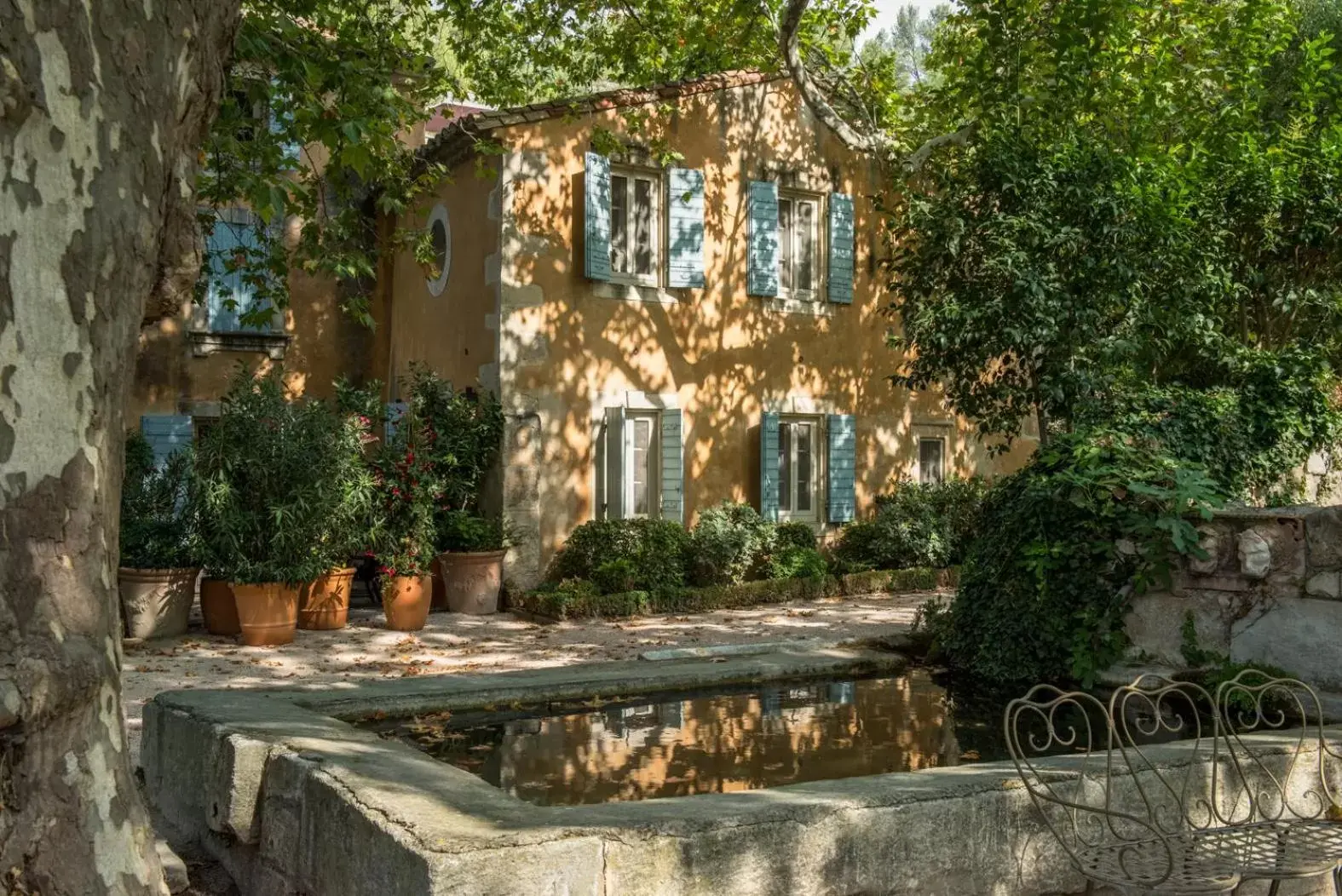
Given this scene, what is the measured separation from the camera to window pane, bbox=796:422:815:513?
48.8 feet

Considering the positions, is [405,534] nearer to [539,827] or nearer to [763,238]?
[763,238]

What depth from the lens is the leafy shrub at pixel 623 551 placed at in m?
12.7

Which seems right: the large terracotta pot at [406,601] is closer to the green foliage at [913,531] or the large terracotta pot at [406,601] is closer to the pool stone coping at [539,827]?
the green foliage at [913,531]

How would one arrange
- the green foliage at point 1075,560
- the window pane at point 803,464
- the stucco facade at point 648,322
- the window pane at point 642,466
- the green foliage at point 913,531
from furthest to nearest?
1. the window pane at point 803,464
2. the green foliage at point 913,531
3. the window pane at point 642,466
4. the stucco facade at point 648,322
5. the green foliage at point 1075,560

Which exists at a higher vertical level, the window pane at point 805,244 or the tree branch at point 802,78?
the tree branch at point 802,78

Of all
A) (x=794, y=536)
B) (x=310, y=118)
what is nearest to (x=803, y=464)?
(x=794, y=536)

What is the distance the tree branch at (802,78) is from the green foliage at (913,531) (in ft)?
13.8

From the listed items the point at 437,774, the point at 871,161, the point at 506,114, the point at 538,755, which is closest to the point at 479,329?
the point at 506,114

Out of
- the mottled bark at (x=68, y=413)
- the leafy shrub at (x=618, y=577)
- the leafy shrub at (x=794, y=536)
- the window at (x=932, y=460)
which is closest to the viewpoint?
the mottled bark at (x=68, y=413)

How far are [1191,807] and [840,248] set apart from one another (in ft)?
38.3

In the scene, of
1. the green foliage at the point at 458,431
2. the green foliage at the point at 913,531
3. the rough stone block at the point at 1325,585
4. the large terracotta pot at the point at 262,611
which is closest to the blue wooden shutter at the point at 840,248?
the green foliage at the point at 913,531

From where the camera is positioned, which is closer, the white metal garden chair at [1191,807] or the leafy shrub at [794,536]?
the white metal garden chair at [1191,807]

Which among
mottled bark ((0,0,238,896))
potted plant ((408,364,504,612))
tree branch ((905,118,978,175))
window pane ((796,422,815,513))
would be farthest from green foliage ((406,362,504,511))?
mottled bark ((0,0,238,896))

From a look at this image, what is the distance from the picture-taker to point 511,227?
41.8 ft
